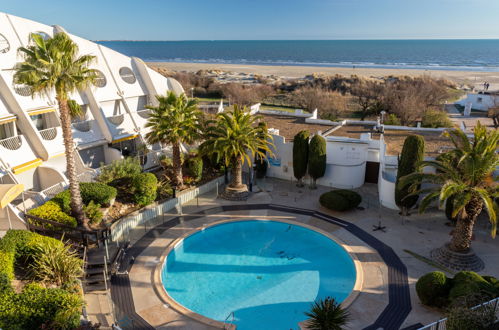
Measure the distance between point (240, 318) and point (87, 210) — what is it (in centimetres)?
1189

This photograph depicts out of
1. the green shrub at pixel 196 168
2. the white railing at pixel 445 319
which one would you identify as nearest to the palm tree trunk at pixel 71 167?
the green shrub at pixel 196 168

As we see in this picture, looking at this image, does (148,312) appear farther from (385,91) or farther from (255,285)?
(385,91)

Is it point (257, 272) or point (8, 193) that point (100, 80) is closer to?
point (8, 193)

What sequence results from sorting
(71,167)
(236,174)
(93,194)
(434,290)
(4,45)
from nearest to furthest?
1. (434,290)
2. (71,167)
3. (93,194)
4. (4,45)
5. (236,174)

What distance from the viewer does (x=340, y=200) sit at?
24.7m

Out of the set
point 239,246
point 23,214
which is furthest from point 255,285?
point 23,214

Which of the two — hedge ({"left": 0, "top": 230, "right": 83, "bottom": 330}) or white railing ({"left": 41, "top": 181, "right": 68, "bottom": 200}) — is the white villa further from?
hedge ({"left": 0, "top": 230, "right": 83, "bottom": 330})

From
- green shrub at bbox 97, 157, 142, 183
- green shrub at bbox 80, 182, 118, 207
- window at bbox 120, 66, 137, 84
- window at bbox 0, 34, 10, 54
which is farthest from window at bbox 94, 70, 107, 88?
green shrub at bbox 80, 182, 118, 207

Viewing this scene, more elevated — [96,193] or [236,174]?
[96,193]

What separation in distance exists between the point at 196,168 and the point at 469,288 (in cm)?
1930

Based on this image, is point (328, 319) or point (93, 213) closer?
point (328, 319)

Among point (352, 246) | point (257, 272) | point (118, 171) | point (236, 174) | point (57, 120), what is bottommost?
point (257, 272)

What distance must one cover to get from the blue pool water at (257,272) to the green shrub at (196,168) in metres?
5.97

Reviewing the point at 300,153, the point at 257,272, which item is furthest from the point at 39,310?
the point at 300,153
